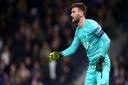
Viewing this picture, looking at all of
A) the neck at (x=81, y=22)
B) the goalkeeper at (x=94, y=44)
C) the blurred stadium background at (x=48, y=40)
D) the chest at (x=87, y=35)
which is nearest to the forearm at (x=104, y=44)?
the goalkeeper at (x=94, y=44)

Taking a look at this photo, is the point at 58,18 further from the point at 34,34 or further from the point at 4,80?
the point at 4,80

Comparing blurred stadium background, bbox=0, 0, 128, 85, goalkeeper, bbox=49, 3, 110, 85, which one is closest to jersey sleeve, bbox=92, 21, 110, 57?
goalkeeper, bbox=49, 3, 110, 85

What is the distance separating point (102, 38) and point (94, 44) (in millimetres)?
234

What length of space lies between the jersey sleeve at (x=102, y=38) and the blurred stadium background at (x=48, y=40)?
4.82m

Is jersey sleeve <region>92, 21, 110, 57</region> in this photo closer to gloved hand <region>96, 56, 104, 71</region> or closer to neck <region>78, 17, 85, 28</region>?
gloved hand <region>96, 56, 104, 71</region>

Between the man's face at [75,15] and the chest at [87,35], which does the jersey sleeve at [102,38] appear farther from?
the man's face at [75,15]

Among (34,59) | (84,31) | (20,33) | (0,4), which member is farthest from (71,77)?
(84,31)

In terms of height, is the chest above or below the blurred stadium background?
above

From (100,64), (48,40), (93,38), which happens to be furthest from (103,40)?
(48,40)

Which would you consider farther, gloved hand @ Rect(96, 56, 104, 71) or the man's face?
the man's face

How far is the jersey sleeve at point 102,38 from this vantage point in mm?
9781

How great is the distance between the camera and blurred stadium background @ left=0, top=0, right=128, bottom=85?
52.6ft

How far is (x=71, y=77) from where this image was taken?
53.0 ft

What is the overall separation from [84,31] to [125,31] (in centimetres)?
758
